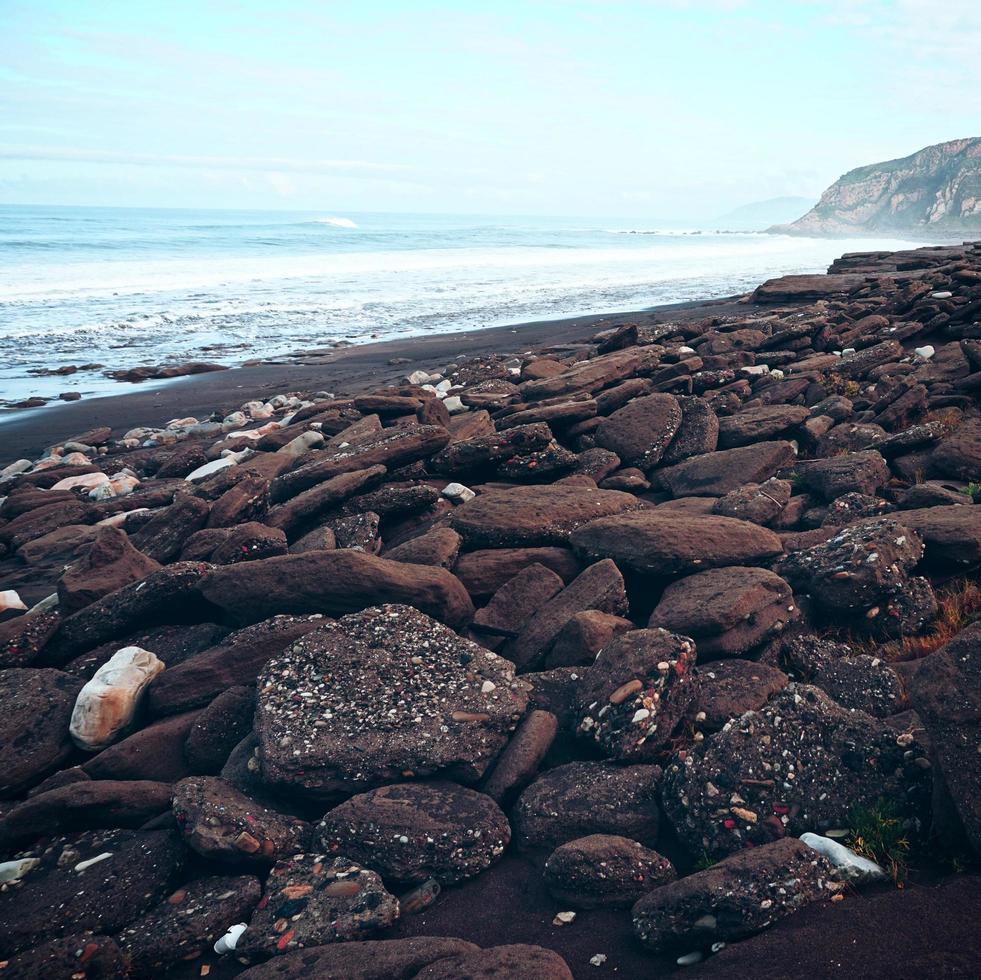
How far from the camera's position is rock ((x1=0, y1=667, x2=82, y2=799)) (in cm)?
505

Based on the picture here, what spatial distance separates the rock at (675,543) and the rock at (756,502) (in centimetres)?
43

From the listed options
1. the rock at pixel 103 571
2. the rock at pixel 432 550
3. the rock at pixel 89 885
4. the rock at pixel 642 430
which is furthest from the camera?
the rock at pixel 642 430

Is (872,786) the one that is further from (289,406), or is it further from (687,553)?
(289,406)

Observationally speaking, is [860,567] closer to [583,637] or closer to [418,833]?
[583,637]

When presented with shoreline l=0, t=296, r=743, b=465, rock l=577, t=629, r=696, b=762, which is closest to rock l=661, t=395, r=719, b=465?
rock l=577, t=629, r=696, b=762

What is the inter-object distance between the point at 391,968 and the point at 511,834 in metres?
1.07

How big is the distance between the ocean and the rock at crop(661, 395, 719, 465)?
14650 millimetres

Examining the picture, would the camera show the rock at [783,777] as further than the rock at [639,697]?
No

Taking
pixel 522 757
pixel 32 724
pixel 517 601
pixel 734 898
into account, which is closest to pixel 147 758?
pixel 32 724

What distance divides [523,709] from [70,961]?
2.68 meters

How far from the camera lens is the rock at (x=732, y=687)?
4735 millimetres

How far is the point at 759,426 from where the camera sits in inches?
341

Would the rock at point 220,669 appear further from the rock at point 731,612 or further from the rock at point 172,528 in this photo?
the rock at point 731,612

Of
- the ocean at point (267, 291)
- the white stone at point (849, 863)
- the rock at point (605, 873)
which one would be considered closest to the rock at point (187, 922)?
the rock at point (605, 873)
